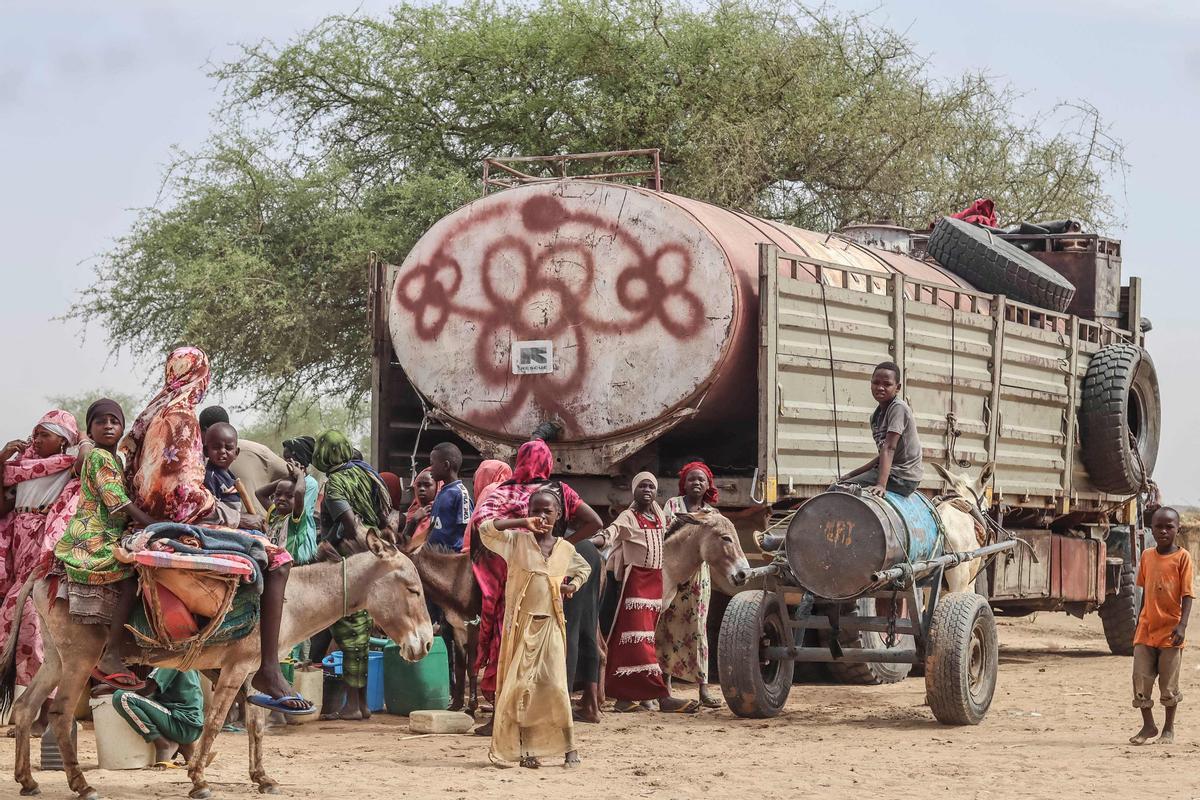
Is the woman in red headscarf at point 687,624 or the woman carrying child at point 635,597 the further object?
the woman in red headscarf at point 687,624

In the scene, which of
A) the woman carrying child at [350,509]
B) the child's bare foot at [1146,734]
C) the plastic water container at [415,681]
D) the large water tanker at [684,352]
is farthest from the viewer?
the large water tanker at [684,352]

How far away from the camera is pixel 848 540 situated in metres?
8.66

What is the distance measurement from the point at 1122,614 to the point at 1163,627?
6.24 m

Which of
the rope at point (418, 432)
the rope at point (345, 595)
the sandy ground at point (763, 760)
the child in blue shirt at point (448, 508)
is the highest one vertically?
the rope at point (418, 432)

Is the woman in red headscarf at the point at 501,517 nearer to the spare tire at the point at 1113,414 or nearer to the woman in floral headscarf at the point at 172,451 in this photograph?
the woman in floral headscarf at the point at 172,451

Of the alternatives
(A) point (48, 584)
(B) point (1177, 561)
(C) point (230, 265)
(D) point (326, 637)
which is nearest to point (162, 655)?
(A) point (48, 584)

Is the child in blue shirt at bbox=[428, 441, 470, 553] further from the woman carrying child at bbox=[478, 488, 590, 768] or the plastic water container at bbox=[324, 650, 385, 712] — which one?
the woman carrying child at bbox=[478, 488, 590, 768]

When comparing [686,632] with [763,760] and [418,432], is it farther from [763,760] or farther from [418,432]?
[418,432]

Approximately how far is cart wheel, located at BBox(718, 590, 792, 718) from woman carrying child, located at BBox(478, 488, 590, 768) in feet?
5.43

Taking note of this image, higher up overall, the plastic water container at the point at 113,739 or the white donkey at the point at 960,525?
the white donkey at the point at 960,525

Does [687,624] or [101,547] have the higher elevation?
[101,547]

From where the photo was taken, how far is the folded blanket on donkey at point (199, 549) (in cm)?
643

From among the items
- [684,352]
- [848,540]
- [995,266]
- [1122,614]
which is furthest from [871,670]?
[1122,614]

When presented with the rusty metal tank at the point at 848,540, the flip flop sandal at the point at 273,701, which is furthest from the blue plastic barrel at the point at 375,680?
the flip flop sandal at the point at 273,701
